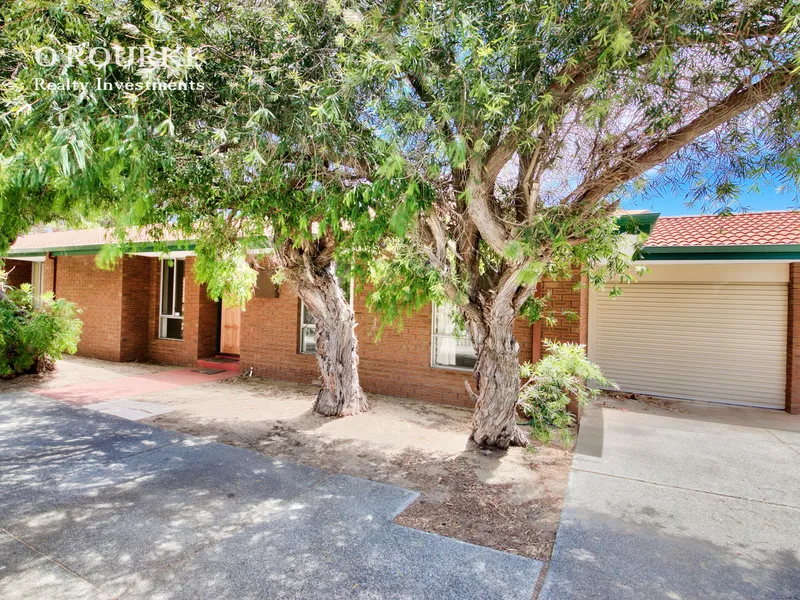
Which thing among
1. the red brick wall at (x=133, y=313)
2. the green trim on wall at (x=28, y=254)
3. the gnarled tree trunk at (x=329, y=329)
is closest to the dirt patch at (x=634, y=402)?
the gnarled tree trunk at (x=329, y=329)

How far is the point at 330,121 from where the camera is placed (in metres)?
3.82

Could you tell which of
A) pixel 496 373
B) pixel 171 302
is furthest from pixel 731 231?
pixel 171 302

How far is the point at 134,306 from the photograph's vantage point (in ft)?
39.5

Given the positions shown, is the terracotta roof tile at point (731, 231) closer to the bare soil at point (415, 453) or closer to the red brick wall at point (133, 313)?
the bare soil at point (415, 453)

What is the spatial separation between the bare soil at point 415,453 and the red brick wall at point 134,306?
2.93 meters

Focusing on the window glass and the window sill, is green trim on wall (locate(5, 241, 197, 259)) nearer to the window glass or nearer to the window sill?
the window glass

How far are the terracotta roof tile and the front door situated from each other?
9.55m

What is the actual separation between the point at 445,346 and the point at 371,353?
1.51m

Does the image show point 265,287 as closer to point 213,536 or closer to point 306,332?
point 306,332

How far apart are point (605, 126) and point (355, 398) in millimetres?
5073

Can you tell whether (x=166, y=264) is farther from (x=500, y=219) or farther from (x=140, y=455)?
(x=500, y=219)

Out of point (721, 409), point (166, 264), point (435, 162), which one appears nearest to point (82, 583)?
point (435, 162)

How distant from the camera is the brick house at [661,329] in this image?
25.0ft

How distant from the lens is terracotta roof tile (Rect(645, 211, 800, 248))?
756 centimetres
